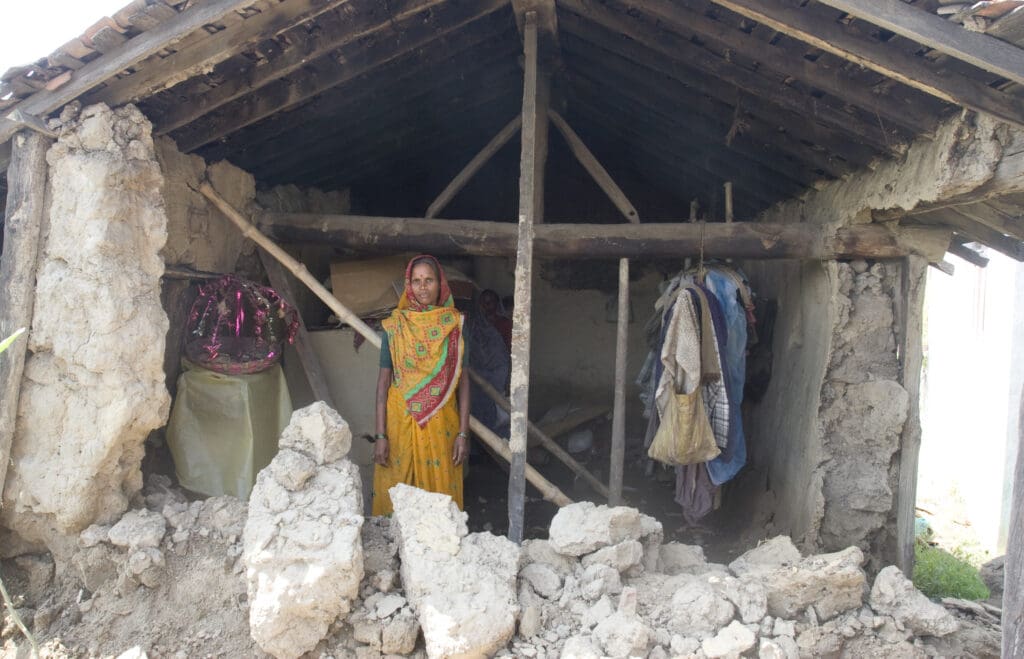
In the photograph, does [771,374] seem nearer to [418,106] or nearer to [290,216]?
[418,106]

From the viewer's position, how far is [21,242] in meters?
3.20

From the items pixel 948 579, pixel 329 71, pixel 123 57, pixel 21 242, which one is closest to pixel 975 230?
pixel 948 579

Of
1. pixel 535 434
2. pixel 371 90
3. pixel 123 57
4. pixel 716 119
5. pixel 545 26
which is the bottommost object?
pixel 535 434

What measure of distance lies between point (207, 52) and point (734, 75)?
2.49 meters

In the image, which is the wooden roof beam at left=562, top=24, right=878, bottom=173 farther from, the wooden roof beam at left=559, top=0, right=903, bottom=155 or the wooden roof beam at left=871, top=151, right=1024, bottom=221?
the wooden roof beam at left=871, top=151, right=1024, bottom=221

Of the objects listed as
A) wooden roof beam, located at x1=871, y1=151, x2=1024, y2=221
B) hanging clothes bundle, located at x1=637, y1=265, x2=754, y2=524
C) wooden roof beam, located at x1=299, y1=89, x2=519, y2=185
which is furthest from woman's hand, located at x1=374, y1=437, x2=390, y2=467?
wooden roof beam, located at x1=871, y1=151, x2=1024, y2=221

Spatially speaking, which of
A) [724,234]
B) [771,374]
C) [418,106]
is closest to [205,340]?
[418,106]

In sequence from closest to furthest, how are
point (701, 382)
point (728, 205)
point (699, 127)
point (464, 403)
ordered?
1. point (701, 382)
2. point (464, 403)
3. point (728, 205)
4. point (699, 127)

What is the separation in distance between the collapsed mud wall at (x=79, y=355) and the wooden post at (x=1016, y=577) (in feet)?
11.4

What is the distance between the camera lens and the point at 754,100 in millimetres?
3857

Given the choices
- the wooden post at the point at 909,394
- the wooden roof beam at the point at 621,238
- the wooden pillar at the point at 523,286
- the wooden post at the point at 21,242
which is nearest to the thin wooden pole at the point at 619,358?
the wooden roof beam at the point at 621,238

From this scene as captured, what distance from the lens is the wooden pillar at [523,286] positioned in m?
3.75

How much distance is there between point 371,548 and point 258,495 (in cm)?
53

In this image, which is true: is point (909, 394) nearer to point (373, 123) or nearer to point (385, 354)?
point (385, 354)
